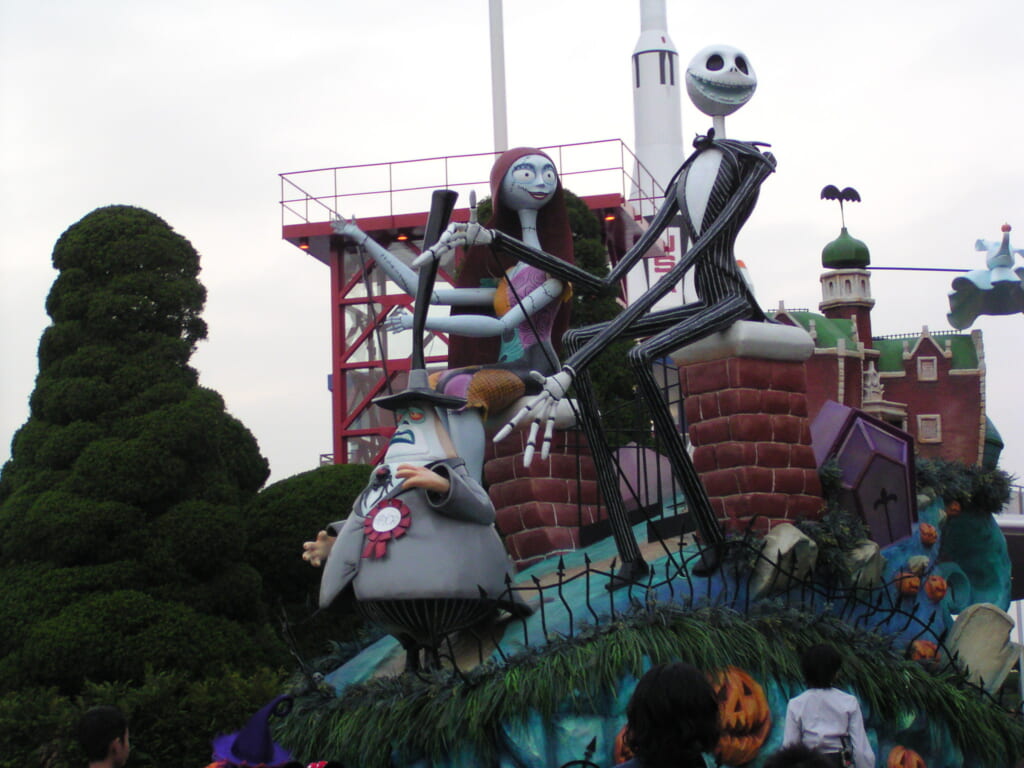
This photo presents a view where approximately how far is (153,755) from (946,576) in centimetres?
540

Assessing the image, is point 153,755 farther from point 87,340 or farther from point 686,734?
point 686,734

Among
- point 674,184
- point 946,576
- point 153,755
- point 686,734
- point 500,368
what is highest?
point 674,184

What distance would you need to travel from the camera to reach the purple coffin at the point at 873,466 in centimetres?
823

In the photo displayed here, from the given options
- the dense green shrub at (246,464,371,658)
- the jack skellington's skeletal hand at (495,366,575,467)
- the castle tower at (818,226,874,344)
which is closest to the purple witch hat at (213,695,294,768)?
the jack skellington's skeletal hand at (495,366,575,467)

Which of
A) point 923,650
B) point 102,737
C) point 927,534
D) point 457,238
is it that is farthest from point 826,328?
point 102,737

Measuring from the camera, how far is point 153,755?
7.98 m

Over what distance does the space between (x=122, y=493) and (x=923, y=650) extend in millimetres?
5186

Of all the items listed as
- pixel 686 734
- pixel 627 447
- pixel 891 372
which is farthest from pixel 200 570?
pixel 891 372

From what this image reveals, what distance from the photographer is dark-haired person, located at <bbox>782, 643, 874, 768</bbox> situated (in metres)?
5.03

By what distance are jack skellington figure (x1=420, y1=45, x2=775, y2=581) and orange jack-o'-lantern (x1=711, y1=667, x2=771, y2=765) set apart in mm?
983

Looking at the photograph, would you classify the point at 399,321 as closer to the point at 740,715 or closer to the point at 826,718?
the point at 740,715

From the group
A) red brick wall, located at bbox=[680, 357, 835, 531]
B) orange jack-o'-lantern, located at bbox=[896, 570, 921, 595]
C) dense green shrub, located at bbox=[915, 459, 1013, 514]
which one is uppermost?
red brick wall, located at bbox=[680, 357, 835, 531]

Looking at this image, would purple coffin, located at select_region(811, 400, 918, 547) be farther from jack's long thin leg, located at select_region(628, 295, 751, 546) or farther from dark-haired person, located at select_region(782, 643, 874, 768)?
dark-haired person, located at select_region(782, 643, 874, 768)

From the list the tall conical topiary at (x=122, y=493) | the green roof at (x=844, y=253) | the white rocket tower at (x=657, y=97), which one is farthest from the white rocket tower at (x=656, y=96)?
the tall conical topiary at (x=122, y=493)
